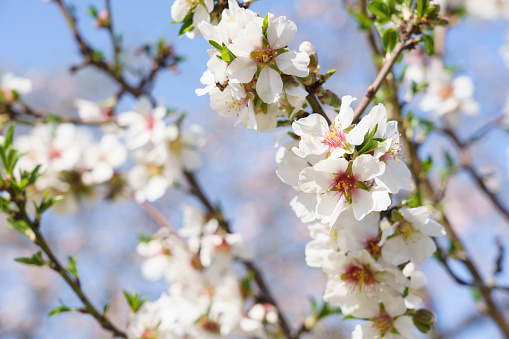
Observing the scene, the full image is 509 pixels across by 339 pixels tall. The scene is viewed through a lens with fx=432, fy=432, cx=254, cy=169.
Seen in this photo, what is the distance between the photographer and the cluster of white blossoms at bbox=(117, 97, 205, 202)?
80.9 inches

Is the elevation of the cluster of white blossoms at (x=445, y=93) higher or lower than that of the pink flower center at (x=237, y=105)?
lower

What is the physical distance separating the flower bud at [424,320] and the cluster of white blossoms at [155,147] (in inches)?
53.1

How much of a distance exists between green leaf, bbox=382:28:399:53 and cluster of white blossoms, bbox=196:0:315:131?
0.31m

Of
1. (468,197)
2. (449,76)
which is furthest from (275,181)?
(449,76)

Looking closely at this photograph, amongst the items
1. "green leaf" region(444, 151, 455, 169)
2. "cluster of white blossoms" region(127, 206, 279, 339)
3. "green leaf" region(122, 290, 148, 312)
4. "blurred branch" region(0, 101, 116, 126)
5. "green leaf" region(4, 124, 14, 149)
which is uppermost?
"green leaf" region(4, 124, 14, 149)

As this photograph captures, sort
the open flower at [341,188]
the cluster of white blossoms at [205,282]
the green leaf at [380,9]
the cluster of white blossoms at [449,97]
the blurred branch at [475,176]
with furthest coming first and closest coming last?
the cluster of white blossoms at [449,97], the blurred branch at [475,176], the cluster of white blossoms at [205,282], the green leaf at [380,9], the open flower at [341,188]

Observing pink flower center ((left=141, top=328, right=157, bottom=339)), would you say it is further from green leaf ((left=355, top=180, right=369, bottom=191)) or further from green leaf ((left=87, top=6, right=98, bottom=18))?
green leaf ((left=87, top=6, right=98, bottom=18))

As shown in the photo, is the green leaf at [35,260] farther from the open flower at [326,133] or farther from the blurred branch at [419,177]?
the blurred branch at [419,177]

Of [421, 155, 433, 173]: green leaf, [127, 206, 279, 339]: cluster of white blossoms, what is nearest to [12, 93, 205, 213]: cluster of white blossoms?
[127, 206, 279, 339]: cluster of white blossoms

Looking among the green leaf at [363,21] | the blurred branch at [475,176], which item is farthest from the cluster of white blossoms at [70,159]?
the blurred branch at [475,176]

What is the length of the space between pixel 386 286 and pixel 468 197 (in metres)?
9.38

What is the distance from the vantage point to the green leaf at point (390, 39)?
1.15 m

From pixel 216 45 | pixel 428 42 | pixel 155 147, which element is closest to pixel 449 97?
pixel 428 42

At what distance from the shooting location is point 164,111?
2.04 metres
